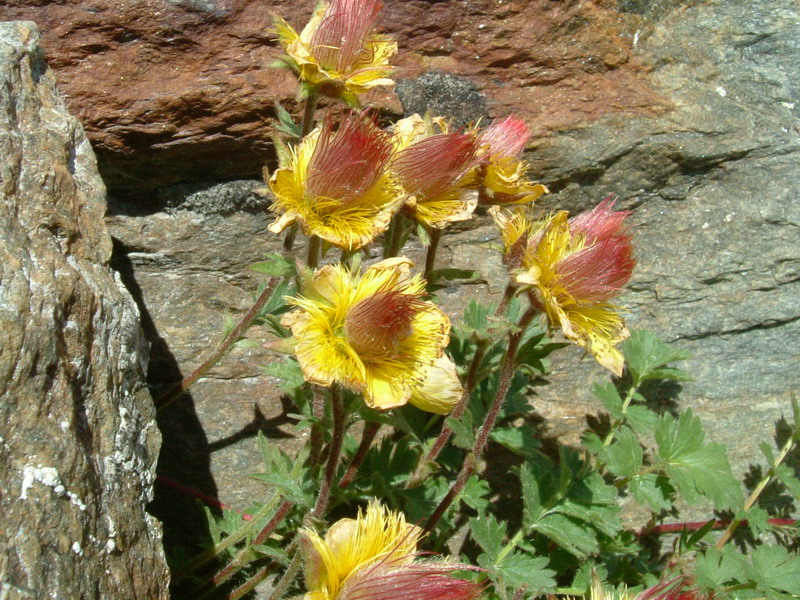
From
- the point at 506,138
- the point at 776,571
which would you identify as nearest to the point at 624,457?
the point at 776,571

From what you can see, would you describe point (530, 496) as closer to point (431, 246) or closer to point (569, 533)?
point (569, 533)

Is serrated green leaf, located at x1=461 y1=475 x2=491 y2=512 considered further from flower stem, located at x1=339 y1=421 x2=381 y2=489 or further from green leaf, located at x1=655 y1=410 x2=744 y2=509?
green leaf, located at x1=655 y1=410 x2=744 y2=509

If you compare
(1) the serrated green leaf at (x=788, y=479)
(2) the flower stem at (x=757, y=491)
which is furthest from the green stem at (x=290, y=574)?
(1) the serrated green leaf at (x=788, y=479)

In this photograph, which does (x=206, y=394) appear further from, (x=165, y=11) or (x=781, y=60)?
(x=781, y=60)

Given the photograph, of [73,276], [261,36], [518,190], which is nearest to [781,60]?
[518,190]

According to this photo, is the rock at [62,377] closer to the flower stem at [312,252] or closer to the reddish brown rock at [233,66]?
the reddish brown rock at [233,66]
